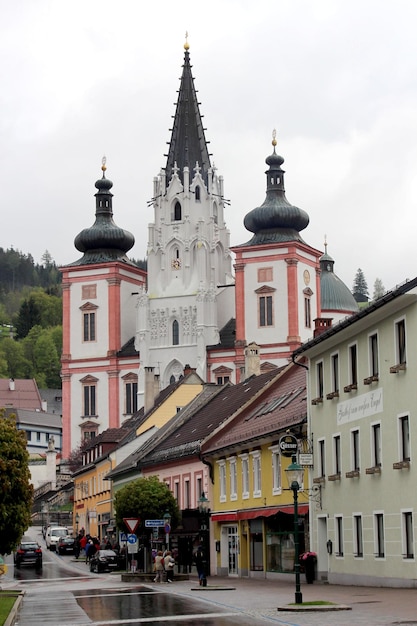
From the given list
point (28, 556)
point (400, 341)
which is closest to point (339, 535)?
point (400, 341)

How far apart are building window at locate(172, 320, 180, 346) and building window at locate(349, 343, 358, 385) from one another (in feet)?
257

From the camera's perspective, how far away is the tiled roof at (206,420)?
5328cm

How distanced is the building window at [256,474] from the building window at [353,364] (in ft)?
27.1

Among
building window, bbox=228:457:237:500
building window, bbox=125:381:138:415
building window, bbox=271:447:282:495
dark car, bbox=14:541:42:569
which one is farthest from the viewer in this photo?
building window, bbox=125:381:138:415

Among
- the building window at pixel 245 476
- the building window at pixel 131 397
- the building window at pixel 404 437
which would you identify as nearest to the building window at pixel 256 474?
the building window at pixel 245 476

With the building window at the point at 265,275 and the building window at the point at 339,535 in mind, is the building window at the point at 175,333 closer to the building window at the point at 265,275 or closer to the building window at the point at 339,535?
the building window at the point at 265,275

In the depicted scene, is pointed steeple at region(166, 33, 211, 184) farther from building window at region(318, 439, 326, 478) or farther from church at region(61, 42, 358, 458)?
→ building window at region(318, 439, 326, 478)

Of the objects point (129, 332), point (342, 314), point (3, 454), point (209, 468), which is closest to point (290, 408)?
point (209, 468)

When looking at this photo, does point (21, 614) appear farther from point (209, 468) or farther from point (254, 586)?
point (209, 468)

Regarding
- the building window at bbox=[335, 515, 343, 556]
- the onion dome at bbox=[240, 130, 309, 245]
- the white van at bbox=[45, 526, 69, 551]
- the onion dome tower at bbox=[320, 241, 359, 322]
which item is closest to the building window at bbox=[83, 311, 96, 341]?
the onion dome at bbox=[240, 130, 309, 245]

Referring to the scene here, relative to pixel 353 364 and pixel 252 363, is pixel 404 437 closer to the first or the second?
pixel 353 364

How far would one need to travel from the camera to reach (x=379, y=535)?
3466 cm

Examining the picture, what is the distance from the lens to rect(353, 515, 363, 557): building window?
3591cm

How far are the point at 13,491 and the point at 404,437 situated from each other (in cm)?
1290
